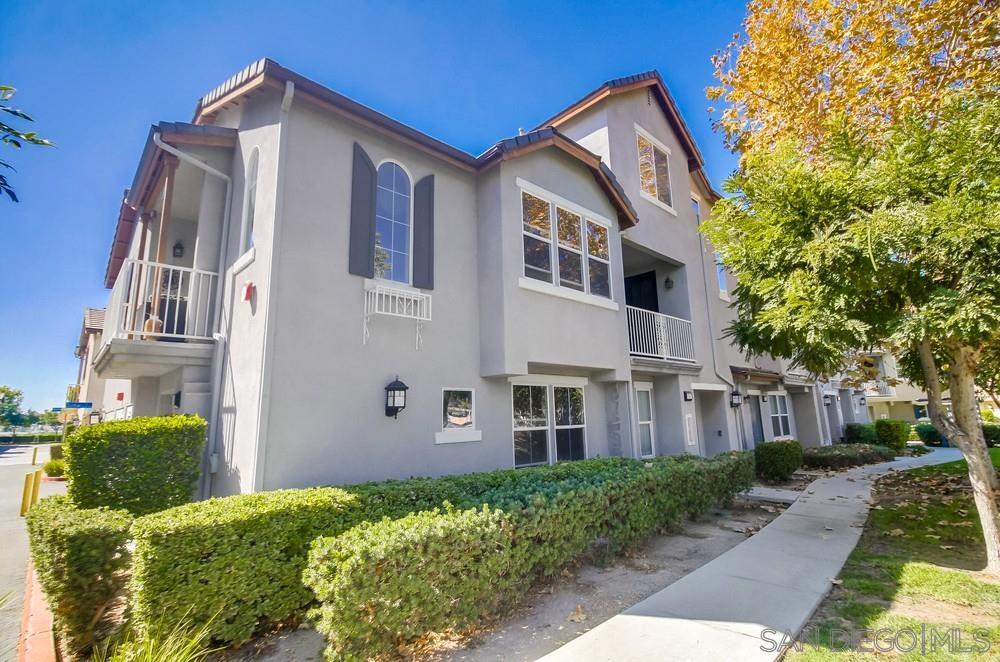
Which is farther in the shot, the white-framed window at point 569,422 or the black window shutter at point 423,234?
the white-framed window at point 569,422

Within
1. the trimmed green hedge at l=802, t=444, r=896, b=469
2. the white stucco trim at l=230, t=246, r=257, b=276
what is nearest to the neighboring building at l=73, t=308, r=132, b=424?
the white stucco trim at l=230, t=246, r=257, b=276

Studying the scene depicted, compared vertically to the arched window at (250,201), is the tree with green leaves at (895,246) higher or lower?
lower

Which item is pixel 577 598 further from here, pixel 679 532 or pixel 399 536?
pixel 679 532

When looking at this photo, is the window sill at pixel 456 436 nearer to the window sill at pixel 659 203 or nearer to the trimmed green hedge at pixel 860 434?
the window sill at pixel 659 203

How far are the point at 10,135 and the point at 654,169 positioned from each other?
1457cm

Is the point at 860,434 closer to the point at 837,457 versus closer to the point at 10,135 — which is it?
the point at 837,457

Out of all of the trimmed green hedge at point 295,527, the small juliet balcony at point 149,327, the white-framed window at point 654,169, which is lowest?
the trimmed green hedge at point 295,527

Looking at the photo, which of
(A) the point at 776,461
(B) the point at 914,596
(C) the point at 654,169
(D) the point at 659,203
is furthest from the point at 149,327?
(A) the point at 776,461

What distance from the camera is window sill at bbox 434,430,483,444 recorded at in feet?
26.2

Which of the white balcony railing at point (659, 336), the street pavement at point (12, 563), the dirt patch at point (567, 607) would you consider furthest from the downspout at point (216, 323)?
the white balcony railing at point (659, 336)

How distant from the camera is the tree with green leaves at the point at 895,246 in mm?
5363

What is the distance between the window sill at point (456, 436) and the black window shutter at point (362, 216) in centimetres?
294

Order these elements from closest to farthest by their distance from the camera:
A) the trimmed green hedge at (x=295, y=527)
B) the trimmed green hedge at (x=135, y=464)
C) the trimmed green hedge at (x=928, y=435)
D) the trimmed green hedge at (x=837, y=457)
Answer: the trimmed green hedge at (x=295, y=527)
the trimmed green hedge at (x=135, y=464)
the trimmed green hedge at (x=837, y=457)
the trimmed green hedge at (x=928, y=435)

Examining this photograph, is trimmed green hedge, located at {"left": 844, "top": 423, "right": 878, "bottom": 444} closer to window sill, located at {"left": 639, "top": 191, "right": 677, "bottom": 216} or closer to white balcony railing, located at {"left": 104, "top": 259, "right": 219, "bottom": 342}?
window sill, located at {"left": 639, "top": 191, "right": 677, "bottom": 216}
